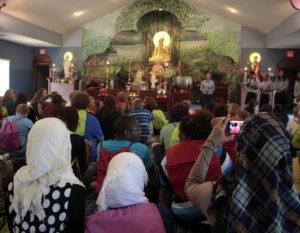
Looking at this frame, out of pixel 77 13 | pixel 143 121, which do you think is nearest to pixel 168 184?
pixel 143 121

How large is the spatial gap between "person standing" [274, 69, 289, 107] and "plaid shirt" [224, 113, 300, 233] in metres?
9.95

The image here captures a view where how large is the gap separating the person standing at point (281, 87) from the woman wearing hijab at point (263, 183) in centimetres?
995

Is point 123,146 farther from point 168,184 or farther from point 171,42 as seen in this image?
point 171,42

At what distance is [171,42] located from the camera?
39.4ft

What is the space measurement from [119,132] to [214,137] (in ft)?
4.51

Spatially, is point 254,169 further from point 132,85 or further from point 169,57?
point 169,57

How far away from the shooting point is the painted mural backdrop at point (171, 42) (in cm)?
1145

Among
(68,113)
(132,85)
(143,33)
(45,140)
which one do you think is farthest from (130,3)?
(45,140)

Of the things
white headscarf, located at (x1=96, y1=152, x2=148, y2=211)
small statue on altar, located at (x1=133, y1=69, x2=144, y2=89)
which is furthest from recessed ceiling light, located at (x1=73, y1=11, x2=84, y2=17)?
white headscarf, located at (x1=96, y1=152, x2=148, y2=211)

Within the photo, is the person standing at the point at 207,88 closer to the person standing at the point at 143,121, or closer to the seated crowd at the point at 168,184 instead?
the person standing at the point at 143,121

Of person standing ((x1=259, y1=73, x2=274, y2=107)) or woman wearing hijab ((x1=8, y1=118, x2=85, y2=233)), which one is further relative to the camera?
person standing ((x1=259, y1=73, x2=274, y2=107))

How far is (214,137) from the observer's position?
140 centimetres

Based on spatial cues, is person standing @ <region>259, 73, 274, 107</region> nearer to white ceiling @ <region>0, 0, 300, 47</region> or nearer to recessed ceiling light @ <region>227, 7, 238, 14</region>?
white ceiling @ <region>0, 0, 300, 47</region>

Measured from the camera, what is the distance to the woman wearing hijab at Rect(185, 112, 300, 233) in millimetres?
985
